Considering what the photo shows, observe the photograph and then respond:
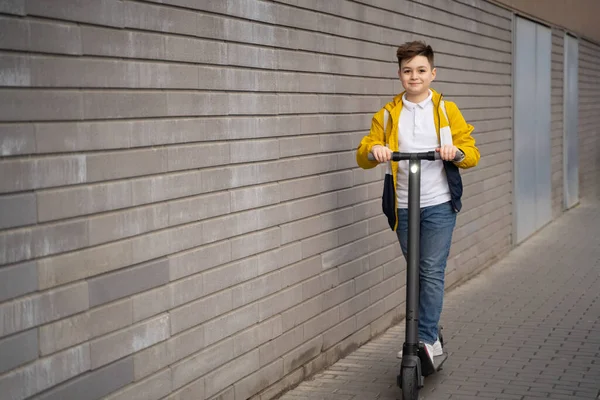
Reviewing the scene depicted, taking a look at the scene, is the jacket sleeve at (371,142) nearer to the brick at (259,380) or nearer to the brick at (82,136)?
the brick at (259,380)

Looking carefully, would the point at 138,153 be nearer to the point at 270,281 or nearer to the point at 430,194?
the point at 270,281

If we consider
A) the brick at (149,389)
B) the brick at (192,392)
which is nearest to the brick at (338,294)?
the brick at (192,392)

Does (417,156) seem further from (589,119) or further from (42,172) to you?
(589,119)

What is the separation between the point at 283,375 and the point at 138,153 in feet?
6.52

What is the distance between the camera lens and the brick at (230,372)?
16.4ft

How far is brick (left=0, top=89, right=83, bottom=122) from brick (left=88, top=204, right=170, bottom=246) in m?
0.37

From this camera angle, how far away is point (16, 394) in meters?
3.59

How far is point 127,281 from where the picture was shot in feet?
14.0

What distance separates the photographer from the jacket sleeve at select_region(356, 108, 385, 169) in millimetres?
5652

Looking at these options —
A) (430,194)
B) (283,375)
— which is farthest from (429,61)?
(283,375)

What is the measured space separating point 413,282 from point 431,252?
364mm

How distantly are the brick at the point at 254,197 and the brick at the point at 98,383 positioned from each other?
118 centimetres

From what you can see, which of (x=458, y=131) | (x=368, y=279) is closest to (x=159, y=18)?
(x=458, y=131)

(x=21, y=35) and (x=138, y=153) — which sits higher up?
(x=21, y=35)
